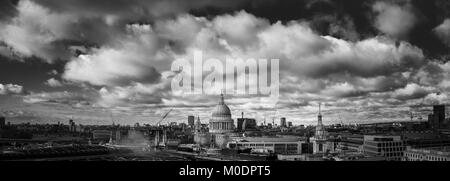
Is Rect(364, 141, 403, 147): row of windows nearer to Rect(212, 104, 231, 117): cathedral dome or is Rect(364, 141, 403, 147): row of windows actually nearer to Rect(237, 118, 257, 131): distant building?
Rect(212, 104, 231, 117): cathedral dome

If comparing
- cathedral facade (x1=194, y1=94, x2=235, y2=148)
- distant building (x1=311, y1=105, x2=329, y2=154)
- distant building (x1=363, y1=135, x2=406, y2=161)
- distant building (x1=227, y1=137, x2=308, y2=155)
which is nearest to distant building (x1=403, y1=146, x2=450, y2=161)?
distant building (x1=363, y1=135, x2=406, y2=161)

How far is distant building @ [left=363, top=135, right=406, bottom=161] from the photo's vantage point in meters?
56.4

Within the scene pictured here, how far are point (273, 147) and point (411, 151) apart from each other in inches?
1149

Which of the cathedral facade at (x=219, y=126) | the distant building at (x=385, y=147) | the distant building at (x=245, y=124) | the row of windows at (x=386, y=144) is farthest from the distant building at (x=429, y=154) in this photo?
the distant building at (x=245, y=124)

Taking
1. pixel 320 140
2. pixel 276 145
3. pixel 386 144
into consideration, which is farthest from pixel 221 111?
pixel 386 144

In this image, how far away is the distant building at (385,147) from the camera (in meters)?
56.4

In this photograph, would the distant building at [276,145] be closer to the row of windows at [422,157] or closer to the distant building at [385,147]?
the distant building at [385,147]

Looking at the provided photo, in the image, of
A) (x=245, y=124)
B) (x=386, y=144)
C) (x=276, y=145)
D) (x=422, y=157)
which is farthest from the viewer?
(x=245, y=124)

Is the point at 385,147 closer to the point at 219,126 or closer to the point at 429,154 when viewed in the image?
the point at 429,154

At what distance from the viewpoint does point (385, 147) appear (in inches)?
2250
